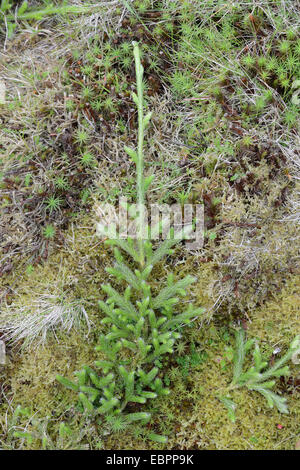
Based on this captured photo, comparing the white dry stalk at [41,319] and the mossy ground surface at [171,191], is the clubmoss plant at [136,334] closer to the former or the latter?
the mossy ground surface at [171,191]

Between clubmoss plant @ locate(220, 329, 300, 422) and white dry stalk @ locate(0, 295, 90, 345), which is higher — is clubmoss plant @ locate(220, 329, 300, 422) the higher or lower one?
the lower one

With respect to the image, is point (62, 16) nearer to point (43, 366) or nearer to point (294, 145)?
point (294, 145)

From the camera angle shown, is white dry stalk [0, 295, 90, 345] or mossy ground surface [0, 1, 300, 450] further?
white dry stalk [0, 295, 90, 345]

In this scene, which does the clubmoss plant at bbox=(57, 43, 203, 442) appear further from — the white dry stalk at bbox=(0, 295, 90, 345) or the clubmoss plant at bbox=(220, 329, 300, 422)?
the clubmoss plant at bbox=(220, 329, 300, 422)

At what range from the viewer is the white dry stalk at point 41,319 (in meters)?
3.47

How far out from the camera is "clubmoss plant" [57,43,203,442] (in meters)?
3.07

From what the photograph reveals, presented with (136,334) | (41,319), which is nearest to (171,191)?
(136,334)

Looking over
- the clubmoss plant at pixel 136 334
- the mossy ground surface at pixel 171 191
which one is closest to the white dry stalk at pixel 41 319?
the mossy ground surface at pixel 171 191

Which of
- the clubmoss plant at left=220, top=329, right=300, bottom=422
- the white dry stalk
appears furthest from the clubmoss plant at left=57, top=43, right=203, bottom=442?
the clubmoss plant at left=220, top=329, right=300, bottom=422

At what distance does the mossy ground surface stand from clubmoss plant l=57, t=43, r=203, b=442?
0.62ft

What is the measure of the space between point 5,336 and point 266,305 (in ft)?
7.27

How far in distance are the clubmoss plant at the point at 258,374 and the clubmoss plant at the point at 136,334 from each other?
48 cm

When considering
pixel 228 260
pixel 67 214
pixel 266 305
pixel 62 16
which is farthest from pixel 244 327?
pixel 62 16

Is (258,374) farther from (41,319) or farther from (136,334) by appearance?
(41,319)
